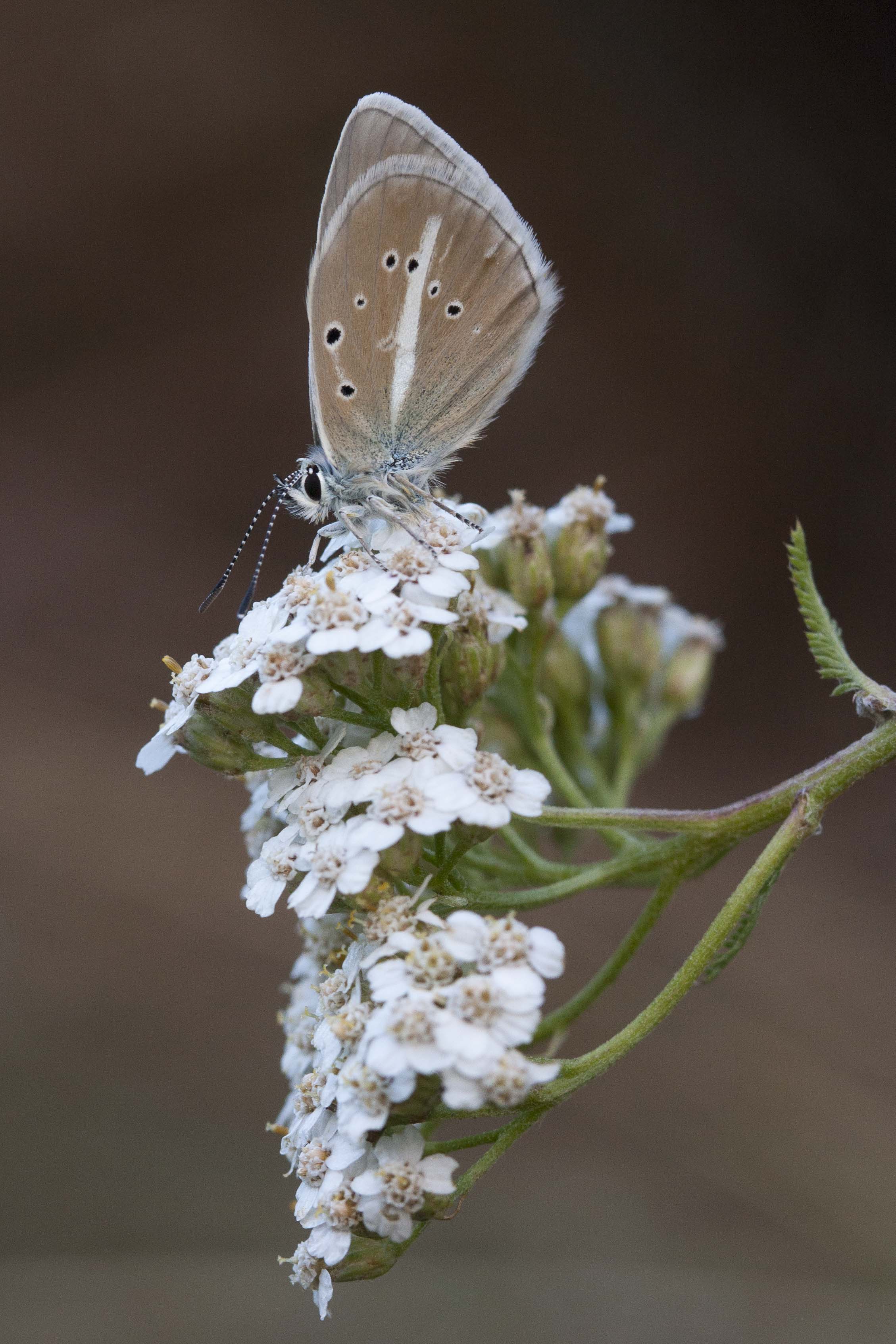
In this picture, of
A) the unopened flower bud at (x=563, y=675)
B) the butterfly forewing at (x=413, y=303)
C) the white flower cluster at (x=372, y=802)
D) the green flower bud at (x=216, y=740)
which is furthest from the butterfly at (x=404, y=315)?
the unopened flower bud at (x=563, y=675)

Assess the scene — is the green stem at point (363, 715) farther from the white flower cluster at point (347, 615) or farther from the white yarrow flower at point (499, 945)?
the white yarrow flower at point (499, 945)

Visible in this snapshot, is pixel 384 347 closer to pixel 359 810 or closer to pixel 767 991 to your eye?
pixel 359 810

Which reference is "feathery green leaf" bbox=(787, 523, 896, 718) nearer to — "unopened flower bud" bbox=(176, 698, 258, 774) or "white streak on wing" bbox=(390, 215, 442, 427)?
"white streak on wing" bbox=(390, 215, 442, 427)

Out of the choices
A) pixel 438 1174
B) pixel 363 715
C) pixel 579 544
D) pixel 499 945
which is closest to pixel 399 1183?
pixel 438 1174

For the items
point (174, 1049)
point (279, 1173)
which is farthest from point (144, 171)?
point (279, 1173)

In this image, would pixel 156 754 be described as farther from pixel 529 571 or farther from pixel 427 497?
pixel 529 571

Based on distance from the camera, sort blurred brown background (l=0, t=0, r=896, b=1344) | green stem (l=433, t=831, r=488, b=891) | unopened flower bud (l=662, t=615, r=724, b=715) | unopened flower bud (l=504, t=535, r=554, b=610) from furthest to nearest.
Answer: blurred brown background (l=0, t=0, r=896, b=1344) → unopened flower bud (l=662, t=615, r=724, b=715) → unopened flower bud (l=504, t=535, r=554, b=610) → green stem (l=433, t=831, r=488, b=891)

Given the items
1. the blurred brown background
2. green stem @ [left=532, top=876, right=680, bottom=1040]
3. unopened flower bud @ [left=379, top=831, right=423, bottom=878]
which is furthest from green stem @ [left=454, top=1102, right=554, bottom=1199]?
the blurred brown background
